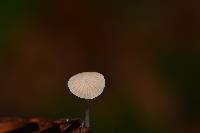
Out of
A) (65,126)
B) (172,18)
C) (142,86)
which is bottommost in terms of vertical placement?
(65,126)

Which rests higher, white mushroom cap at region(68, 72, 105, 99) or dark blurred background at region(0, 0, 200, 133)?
dark blurred background at region(0, 0, 200, 133)

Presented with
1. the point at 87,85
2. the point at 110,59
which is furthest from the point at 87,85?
the point at 110,59

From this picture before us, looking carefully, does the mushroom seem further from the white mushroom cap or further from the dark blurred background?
the dark blurred background

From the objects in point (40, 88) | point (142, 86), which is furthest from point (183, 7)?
point (40, 88)

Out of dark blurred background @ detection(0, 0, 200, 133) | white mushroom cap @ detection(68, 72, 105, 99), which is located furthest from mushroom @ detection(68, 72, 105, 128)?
dark blurred background @ detection(0, 0, 200, 133)

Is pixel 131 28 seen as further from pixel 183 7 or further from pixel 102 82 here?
pixel 102 82
